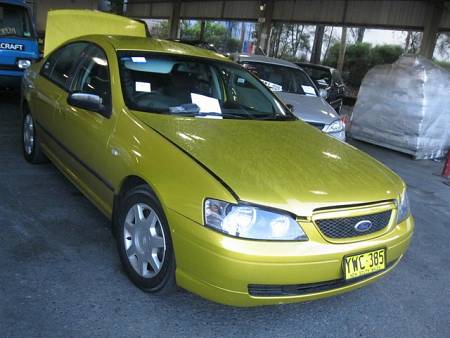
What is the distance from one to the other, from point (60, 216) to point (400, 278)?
8.68ft

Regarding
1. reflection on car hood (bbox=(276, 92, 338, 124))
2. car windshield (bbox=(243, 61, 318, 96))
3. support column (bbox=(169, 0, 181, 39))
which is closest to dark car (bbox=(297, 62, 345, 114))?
car windshield (bbox=(243, 61, 318, 96))

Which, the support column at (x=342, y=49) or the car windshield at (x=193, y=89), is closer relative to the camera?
the car windshield at (x=193, y=89)

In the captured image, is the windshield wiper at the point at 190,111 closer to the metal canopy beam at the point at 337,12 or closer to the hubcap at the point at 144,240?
the hubcap at the point at 144,240

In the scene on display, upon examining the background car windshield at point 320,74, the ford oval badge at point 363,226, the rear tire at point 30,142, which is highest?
the background car windshield at point 320,74

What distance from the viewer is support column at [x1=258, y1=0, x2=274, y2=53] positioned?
19.8m

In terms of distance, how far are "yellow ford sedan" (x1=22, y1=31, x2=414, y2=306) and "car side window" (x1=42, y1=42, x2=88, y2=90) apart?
1.5 inches

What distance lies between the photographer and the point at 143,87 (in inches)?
133

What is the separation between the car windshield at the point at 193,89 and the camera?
3340mm

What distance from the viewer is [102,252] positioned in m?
3.28

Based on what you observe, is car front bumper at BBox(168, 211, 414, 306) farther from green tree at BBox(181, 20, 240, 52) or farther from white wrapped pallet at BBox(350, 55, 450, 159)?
green tree at BBox(181, 20, 240, 52)

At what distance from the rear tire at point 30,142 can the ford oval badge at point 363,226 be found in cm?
331

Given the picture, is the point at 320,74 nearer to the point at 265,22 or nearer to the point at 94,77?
the point at 265,22

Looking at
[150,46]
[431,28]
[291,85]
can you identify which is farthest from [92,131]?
[431,28]

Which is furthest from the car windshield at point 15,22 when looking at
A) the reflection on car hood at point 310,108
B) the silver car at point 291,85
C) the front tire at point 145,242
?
the front tire at point 145,242
